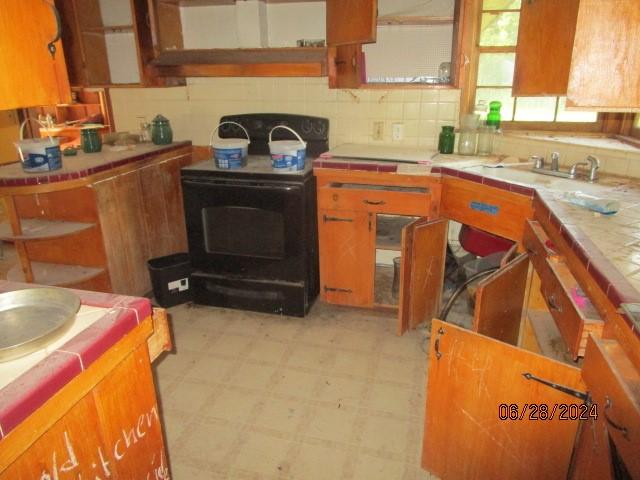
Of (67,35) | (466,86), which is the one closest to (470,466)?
(466,86)

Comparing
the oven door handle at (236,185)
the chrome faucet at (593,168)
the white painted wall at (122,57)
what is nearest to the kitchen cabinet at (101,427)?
the oven door handle at (236,185)

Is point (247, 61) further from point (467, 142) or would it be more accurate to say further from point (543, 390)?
point (543, 390)

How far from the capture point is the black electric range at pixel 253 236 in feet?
7.82

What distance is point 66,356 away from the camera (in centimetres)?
87

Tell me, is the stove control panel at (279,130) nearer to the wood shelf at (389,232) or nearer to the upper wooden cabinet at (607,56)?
the wood shelf at (389,232)

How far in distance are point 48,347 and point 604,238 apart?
1.42m

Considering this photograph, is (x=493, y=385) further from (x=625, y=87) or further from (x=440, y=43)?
(x=440, y=43)

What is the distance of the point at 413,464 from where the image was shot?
1.63 m

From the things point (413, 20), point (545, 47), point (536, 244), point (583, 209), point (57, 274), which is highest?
point (413, 20)

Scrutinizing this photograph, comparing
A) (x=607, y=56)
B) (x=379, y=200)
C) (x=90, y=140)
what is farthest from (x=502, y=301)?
(x=90, y=140)

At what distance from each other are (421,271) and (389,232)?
1.44ft

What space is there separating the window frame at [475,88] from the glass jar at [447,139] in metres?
0.17

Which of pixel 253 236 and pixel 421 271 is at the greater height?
pixel 253 236

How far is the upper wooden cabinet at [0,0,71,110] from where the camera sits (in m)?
0.92
